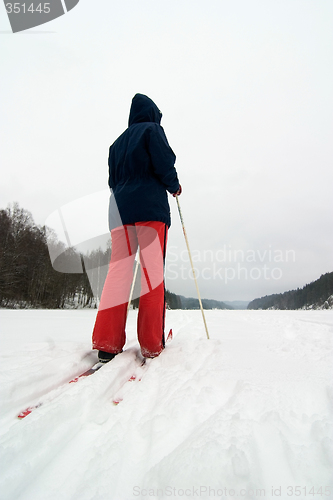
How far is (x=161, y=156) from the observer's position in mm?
1690

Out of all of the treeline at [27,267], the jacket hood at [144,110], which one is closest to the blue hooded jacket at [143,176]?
the jacket hood at [144,110]

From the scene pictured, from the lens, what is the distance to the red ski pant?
1480mm

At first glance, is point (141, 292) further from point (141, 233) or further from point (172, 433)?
point (172, 433)

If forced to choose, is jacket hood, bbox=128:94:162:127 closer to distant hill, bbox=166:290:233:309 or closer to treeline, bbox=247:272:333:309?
distant hill, bbox=166:290:233:309

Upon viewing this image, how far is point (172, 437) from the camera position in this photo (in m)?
0.65

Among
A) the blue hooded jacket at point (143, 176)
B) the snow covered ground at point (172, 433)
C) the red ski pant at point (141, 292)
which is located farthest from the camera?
the blue hooded jacket at point (143, 176)

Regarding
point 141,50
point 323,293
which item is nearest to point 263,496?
point 141,50

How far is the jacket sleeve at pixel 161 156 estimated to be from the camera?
1691mm

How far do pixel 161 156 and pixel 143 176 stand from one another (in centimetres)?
20

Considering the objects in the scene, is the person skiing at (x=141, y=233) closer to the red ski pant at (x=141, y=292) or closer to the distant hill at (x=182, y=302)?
the red ski pant at (x=141, y=292)

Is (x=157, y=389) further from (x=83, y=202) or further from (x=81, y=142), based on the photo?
(x=81, y=142)

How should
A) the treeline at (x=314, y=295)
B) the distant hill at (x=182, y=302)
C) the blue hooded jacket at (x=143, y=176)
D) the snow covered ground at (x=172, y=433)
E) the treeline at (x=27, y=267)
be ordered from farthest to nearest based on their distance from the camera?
the treeline at (x=314, y=295) → the distant hill at (x=182, y=302) → the treeline at (x=27, y=267) → the blue hooded jacket at (x=143, y=176) → the snow covered ground at (x=172, y=433)

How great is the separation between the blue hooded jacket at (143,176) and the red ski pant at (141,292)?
0.29 ft

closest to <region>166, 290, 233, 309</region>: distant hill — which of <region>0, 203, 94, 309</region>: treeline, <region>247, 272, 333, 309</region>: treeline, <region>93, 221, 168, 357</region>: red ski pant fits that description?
<region>93, 221, 168, 357</region>: red ski pant
